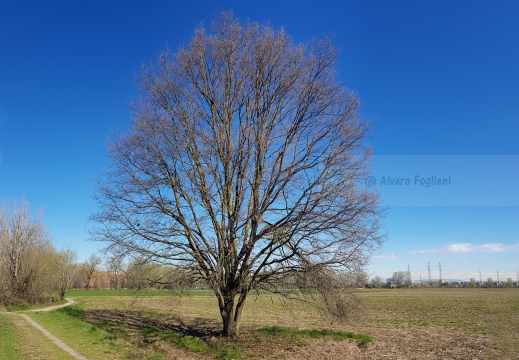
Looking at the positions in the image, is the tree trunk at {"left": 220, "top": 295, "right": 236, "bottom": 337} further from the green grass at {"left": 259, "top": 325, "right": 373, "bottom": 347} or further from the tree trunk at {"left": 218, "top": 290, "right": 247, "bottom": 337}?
the green grass at {"left": 259, "top": 325, "right": 373, "bottom": 347}

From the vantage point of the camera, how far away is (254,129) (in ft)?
47.9

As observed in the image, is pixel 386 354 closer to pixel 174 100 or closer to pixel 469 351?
pixel 469 351

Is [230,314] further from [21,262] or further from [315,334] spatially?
[21,262]

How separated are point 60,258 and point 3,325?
32408 millimetres

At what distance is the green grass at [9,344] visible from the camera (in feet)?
37.3

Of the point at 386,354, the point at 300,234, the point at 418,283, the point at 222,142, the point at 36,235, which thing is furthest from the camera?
the point at 418,283

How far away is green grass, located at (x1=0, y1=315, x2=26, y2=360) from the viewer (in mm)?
11355

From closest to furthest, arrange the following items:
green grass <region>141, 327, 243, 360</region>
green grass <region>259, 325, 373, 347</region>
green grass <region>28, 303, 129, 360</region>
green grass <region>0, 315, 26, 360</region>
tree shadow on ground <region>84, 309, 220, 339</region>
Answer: green grass <region>0, 315, 26, 360</region> < green grass <region>28, 303, 129, 360</region> < green grass <region>141, 327, 243, 360</region> < green grass <region>259, 325, 373, 347</region> < tree shadow on ground <region>84, 309, 220, 339</region>

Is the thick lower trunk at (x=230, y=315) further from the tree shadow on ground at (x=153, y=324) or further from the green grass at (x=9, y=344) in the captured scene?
the green grass at (x=9, y=344)

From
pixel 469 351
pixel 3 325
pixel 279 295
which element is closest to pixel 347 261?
pixel 279 295

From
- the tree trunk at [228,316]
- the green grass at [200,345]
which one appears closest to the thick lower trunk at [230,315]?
the tree trunk at [228,316]

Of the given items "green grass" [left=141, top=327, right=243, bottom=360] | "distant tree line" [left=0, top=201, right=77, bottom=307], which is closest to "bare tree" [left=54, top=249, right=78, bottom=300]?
"distant tree line" [left=0, top=201, right=77, bottom=307]

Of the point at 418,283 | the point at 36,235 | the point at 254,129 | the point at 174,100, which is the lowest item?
the point at 418,283

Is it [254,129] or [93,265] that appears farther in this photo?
[93,265]
